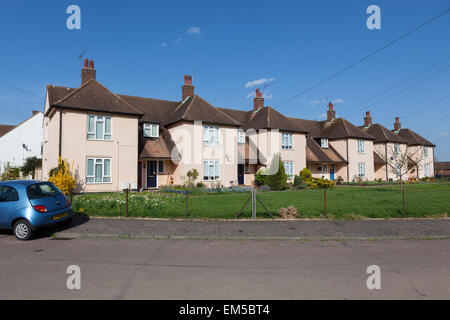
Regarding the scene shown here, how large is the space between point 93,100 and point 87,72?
376 cm

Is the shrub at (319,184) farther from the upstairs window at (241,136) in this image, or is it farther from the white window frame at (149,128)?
the white window frame at (149,128)

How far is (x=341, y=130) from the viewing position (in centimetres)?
3569

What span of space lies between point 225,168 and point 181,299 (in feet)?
71.2

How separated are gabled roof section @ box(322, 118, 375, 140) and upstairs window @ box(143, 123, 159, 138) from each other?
2145 cm

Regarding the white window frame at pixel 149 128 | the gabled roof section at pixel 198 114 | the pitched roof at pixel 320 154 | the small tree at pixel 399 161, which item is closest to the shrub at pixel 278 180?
the gabled roof section at pixel 198 114

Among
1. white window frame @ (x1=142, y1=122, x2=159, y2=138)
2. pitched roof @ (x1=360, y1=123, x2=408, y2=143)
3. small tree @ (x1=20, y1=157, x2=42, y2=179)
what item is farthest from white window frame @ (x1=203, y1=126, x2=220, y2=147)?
pitched roof @ (x1=360, y1=123, x2=408, y2=143)

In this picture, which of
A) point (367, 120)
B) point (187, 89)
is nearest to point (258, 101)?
point (187, 89)

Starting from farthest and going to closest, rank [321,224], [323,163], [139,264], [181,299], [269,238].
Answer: [323,163] < [321,224] < [269,238] < [139,264] < [181,299]

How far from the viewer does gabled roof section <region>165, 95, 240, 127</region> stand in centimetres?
2430

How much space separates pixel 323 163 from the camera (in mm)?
33969

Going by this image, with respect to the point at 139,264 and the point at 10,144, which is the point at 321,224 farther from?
the point at 10,144

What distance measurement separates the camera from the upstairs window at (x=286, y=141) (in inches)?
1158

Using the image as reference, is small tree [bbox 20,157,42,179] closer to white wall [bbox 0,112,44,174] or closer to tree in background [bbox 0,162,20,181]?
tree in background [bbox 0,162,20,181]
